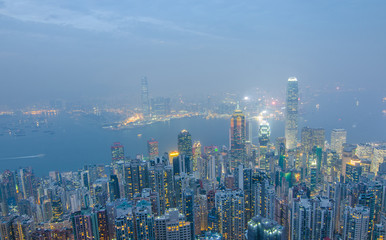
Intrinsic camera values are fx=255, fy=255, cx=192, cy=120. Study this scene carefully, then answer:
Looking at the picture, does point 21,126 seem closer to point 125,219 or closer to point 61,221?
point 61,221

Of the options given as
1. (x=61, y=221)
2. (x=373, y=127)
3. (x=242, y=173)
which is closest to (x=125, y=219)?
(x=61, y=221)

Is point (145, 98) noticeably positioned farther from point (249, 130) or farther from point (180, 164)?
point (249, 130)

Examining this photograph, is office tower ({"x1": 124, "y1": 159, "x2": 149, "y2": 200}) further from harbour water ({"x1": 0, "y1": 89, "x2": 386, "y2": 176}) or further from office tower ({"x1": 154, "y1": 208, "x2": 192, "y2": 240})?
harbour water ({"x1": 0, "y1": 89, "x2": 386, "y2": 176})

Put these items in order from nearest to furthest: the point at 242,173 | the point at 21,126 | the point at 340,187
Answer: the point at 340,187
the point at 242,173
the point at 21,126

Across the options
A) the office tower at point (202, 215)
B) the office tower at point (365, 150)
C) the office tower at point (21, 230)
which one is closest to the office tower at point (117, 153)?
the office tower at point (202, 215)

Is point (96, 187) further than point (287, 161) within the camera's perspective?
No

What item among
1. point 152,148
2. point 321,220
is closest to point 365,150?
point 321,220

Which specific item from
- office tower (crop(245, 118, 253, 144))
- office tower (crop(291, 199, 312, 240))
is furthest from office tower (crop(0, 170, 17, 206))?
office tower (crop(245, 118, 253, 144))
